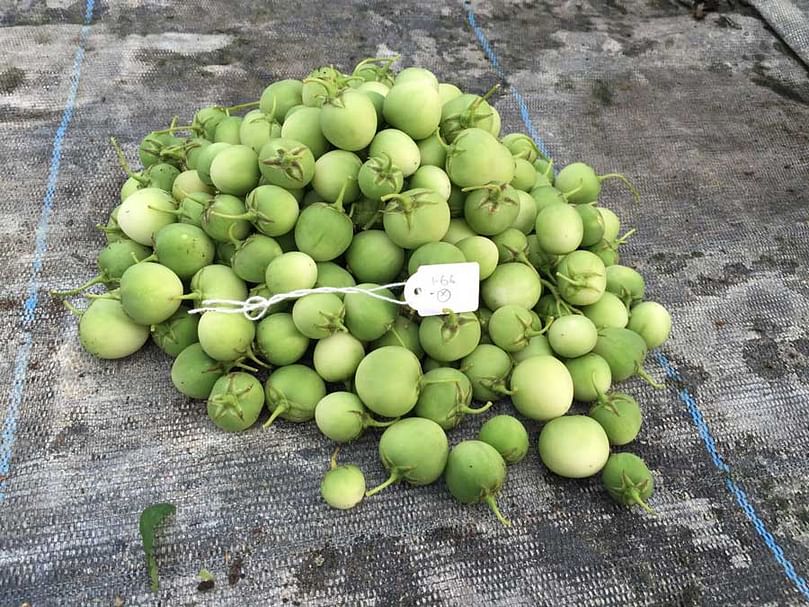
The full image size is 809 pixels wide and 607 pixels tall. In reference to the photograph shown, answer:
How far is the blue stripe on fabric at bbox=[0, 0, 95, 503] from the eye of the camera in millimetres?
1805

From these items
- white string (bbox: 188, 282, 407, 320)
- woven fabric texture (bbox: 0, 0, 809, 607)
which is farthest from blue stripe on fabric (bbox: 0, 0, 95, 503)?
white string (bbox: 188, 282, 407, 320)

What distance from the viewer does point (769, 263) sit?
8.41 feet

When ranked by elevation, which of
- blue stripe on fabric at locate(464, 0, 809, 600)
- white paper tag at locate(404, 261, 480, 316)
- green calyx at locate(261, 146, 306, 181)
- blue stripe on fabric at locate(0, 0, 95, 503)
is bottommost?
blue stripe on fabric at locate(0, 0, 95, 503)

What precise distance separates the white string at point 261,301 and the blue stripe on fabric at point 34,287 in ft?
2.10

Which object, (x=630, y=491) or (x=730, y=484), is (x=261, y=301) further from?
(x=730, y=484)

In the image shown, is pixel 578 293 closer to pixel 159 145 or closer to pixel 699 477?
pixel 699 477

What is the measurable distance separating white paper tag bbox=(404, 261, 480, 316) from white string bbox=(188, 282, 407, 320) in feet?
0.16

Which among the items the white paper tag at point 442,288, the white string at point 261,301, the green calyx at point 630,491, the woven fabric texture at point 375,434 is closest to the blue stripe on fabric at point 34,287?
the woven fabric texture at point 375,434

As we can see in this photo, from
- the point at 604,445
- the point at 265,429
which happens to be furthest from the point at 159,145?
the point at 604,445

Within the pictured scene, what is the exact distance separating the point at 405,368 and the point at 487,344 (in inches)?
13.7

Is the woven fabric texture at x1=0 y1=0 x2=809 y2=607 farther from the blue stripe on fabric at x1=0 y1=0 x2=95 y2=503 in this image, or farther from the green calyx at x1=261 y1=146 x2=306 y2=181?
the green calyx at x1=261 y1=146 x2=306 y2=181

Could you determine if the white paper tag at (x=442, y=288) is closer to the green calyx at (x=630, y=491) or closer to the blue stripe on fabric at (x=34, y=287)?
the green calyx at (x=630, y=491)

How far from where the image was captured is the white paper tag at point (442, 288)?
173 cm

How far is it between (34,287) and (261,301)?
0.98 metres
